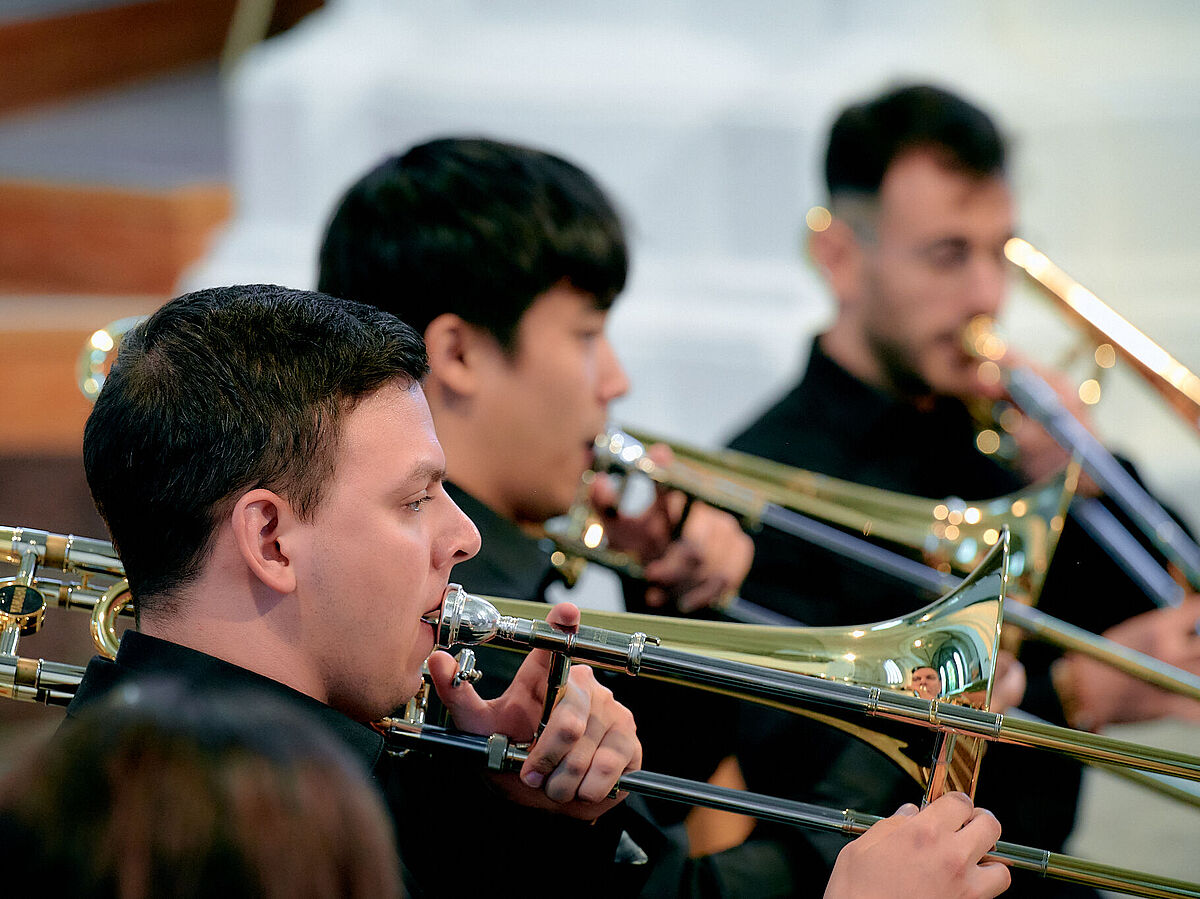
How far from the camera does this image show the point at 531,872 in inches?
47.3

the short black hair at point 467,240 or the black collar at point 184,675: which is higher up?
the short black hair at point 467,240

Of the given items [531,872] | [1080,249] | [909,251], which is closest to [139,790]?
[531,872]

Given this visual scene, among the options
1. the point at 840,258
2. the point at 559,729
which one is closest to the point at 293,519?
the point at 559,729

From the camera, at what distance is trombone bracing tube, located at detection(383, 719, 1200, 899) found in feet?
3.76

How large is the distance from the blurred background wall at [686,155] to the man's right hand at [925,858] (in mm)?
2435

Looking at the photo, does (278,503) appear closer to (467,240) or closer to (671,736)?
(467,240)

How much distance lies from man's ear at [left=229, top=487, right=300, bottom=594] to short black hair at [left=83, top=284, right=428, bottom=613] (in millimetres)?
11

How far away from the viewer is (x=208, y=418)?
985 millimetres

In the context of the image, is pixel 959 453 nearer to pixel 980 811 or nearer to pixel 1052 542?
pixel 1052 542

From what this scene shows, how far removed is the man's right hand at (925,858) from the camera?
101cm

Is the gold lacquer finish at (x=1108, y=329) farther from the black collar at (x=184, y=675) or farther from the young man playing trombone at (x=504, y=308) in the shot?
the black collar at (x=184, y=675)

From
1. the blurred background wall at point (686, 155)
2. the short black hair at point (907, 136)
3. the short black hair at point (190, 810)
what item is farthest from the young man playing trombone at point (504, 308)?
the blurred background wall at point (686, 155)

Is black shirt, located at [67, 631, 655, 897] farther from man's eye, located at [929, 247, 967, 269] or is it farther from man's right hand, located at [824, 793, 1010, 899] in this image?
man's eye, located at [929, 247, 967, 269]

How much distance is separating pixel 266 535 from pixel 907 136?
5.85 ft
